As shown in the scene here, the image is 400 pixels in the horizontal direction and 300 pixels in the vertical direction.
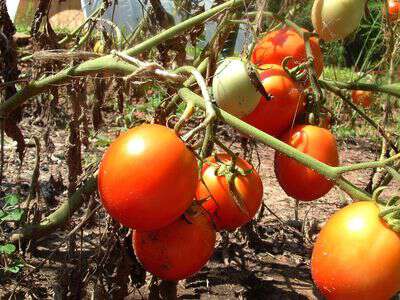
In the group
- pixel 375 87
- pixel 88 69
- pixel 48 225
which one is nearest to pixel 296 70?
pixel 375 87

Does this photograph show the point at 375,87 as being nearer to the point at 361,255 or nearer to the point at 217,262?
the point at 361,255

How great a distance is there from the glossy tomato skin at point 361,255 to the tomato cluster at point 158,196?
236 mm

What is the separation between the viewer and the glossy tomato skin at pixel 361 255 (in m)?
0.91

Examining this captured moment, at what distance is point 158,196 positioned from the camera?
952mm

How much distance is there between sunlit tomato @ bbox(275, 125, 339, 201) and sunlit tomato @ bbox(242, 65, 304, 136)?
0.14 feet

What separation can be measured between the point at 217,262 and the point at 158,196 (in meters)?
0.88

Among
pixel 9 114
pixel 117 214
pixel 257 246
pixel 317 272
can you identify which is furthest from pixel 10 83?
pixel 257 246

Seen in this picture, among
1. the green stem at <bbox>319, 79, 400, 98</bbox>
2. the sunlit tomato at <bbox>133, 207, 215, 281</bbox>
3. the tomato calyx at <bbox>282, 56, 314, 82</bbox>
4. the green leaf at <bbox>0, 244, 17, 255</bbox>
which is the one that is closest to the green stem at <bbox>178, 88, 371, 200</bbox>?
the sunlit tomato at <bbox>133, 207, 215, 281</bbox>

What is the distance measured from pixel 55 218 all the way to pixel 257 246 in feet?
2.18

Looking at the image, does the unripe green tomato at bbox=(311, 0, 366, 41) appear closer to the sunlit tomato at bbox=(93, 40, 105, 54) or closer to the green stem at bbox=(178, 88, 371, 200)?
the green stem at bbox=(178, 88, 371, 200)

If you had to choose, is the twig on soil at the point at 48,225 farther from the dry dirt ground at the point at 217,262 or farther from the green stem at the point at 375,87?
the green stem at the point at 375,87

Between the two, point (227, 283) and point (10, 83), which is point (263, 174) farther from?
point (10, 83)

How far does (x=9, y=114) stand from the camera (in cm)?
139

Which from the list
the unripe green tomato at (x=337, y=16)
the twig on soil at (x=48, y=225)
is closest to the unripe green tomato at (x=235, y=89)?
the unripe green tomato at (x=337, y=16)
